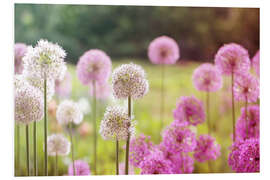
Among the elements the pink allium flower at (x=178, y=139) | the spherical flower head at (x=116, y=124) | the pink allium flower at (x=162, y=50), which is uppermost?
the pink allium flower at (x=162, y=50)

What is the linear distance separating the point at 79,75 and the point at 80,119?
24cm

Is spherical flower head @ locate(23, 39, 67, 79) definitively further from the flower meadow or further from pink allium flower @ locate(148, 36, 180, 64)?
pink allium flower @ locate(148, 36, 180, 64)

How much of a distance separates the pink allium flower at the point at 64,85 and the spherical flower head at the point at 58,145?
0.23 metres

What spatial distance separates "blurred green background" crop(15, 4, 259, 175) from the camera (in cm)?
185

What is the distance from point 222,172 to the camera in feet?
6.47

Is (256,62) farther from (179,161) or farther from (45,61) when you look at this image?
(45,61)

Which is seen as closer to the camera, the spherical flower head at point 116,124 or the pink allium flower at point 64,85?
the spherical flower head at point 116,124

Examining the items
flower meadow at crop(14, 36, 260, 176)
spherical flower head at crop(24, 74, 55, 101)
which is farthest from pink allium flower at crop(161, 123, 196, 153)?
spherical flower head at crop(24, 74, 55, 101)

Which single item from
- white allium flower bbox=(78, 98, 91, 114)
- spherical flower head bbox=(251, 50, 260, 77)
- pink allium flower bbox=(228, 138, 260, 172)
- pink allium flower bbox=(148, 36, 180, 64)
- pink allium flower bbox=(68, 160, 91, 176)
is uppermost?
pink allium flower bbox=(148, 36, 180, 64)

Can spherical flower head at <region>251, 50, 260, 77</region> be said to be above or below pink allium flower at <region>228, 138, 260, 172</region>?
above

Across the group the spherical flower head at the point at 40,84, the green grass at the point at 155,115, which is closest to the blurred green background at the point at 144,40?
the green grass at the point at 155,115

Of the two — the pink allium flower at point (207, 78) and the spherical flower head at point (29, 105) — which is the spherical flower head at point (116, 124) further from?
the pink allium flower at point (207, 78)

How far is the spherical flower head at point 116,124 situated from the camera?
5.56 ft
